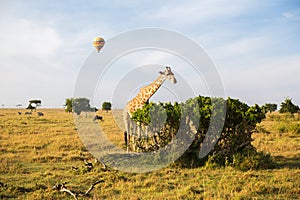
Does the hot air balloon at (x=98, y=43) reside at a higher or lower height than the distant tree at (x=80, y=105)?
higher

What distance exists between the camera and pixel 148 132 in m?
11.9

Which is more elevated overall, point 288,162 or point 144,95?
point 144,95

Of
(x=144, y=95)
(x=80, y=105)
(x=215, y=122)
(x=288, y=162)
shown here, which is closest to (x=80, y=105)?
(x=80, y=105)

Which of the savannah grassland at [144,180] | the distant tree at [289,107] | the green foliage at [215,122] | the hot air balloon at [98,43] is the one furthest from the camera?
the distant tree at [289,107]

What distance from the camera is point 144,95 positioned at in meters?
13.9

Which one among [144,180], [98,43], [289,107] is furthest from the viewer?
[289,107]

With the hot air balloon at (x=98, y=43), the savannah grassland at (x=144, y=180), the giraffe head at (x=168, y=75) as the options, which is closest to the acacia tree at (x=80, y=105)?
the hot air balloon at (x=98, y=43)

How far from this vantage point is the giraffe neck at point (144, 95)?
13.7 meters

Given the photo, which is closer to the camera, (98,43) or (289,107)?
(98,43)

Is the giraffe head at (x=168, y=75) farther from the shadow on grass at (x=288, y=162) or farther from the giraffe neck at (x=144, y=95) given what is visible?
the shadow on grass at (x=288, y=162)

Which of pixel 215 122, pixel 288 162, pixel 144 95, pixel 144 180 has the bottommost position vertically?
pixel 144 180

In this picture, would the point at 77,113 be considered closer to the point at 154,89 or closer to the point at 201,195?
the point at 154,89

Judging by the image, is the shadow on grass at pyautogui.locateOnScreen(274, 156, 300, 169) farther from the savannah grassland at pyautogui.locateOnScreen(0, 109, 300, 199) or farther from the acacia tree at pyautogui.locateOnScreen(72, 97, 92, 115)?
the acacia tree at pyautogui.locateOnScreen(72, 97, 92, 115)

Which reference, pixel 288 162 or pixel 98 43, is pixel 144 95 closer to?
pixel 288 162
